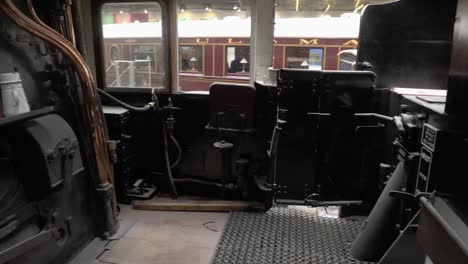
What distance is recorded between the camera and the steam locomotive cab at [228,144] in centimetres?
197

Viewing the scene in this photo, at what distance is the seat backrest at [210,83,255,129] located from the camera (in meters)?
3.16

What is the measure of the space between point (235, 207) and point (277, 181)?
0.50 metres

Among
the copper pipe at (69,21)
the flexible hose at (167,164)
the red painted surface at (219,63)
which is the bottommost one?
the flexible hose at (167,164)

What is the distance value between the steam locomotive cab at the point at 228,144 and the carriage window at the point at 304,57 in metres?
0.89

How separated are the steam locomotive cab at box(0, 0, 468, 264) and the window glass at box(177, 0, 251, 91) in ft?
0.34

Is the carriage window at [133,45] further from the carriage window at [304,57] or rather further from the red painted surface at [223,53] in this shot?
the carriage window at [304,57]

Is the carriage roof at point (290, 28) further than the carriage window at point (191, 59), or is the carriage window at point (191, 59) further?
the carriage roof at point (290, 28)

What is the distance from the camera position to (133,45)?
359cm

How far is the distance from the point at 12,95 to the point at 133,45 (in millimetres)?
1765

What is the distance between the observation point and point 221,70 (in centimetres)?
458

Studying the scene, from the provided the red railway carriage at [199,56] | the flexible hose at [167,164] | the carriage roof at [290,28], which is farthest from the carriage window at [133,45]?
the carriage roof at [290,28]

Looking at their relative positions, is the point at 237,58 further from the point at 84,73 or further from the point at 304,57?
the point at 84,73

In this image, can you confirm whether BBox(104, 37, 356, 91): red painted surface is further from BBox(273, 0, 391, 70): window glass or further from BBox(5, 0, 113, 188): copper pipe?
BBox(5, 0, 113, 188): copper pipe

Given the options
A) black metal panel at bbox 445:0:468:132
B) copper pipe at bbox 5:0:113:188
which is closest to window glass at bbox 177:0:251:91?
copper pipe at bbox 5:0:113:188
